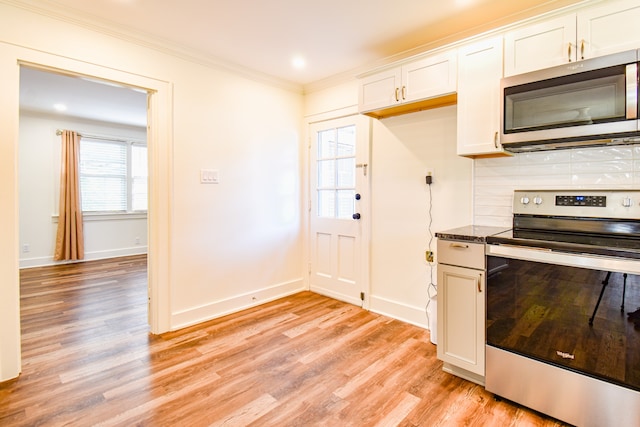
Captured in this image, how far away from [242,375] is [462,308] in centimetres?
149

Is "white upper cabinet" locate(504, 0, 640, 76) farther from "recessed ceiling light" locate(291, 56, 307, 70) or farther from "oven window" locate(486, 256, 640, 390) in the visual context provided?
"recessed ceiling light" locate(291, 56, 307, 70)

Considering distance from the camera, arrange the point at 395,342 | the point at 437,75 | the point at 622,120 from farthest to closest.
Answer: the point at 395,342 → the point at 437,75 → the point at 622,120

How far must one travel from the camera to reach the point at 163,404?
1824 millimetres

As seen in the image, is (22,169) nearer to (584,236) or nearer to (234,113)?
(234,113)

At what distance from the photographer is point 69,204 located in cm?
539

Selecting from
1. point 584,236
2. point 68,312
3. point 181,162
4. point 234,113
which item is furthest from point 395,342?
point 68,312

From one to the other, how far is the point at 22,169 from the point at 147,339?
14.6 feet

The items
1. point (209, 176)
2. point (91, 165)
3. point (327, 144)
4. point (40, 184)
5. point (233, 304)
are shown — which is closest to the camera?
point (209, 176)

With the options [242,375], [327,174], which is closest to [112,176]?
[327,174]

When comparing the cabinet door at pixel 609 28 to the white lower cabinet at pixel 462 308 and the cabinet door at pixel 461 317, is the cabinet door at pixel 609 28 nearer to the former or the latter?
the white lower cabinet at pixel 462 308

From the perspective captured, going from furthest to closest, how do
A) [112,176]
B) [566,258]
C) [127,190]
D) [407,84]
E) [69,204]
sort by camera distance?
[127,190], [112,176], [69,204], [407,84], [566,258]

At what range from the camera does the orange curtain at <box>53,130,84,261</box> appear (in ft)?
17.5

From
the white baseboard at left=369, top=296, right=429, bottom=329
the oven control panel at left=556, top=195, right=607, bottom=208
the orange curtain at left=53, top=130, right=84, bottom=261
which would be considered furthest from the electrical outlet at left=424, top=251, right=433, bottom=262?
the orange curtain at left=53, top=130, right=84, bottom=261

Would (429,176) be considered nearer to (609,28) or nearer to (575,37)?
(575,37)
